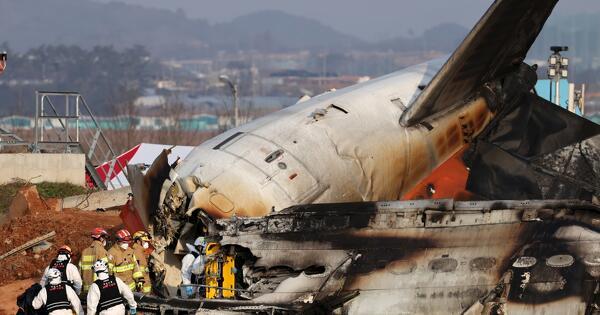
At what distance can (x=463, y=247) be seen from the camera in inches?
733

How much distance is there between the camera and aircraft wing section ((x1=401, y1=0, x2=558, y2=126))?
22406 mm

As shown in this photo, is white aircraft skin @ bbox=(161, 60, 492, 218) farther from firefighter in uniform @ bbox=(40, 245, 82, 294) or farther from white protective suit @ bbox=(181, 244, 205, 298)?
firefighter in uniform @ bbox=(40, 245, 82, 294)

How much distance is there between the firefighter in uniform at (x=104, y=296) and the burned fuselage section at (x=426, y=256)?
5.87ft

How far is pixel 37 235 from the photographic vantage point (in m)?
25.2

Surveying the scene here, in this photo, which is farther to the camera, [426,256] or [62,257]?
[62,257]

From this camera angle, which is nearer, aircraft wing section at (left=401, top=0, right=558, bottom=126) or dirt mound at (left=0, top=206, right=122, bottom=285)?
aircraft wing section at (left=401, top=0, right=558, bottom=126)

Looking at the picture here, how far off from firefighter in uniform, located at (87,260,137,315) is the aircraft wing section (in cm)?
768

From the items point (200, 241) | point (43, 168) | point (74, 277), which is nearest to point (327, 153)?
point (200, 241)

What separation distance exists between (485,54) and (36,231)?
34.9 feet

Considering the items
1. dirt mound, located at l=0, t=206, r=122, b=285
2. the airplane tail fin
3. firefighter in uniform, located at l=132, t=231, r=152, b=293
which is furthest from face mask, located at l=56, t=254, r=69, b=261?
the airplane tail fin

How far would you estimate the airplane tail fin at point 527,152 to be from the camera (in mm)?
23719

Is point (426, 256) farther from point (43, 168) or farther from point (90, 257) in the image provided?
point (43, 168)

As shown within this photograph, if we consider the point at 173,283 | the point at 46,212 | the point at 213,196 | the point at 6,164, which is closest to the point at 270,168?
the point at 213,196

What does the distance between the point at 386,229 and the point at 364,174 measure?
3.13 m
